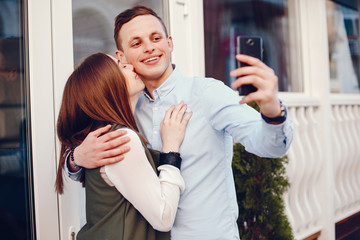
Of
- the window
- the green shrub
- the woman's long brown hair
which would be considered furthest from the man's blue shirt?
the window

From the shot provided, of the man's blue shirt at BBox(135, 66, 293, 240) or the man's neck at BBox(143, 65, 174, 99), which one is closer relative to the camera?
the man's blue shirt at BBox(135, 66, 293, 240)

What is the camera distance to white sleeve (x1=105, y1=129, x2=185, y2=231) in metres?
1.37

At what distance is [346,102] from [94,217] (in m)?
4.19

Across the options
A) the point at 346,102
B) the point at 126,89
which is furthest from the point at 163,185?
the point at 346,102

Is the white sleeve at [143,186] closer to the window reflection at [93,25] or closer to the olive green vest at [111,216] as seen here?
the olive green vest at [111,216]

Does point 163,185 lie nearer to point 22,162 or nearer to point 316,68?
point 22,162

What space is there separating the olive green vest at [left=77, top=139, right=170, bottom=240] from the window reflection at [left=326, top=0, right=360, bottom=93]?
14.5ft

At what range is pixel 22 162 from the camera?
2.07 meters

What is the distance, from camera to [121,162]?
1.39m

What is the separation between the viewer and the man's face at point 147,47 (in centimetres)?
171

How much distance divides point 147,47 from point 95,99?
0.36m

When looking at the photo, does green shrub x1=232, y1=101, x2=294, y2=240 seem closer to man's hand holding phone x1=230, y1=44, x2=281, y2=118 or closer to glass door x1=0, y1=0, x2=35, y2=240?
glass door x1=0, y1=0, x2=35, y2=240

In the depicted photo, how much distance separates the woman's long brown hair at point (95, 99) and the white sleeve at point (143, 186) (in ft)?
0.49

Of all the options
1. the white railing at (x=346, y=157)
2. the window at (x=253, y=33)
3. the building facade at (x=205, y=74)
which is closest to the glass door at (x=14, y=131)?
the building facade at (x=205, y=74)
